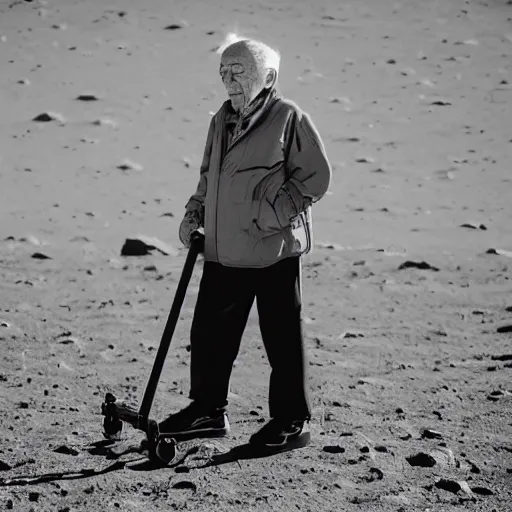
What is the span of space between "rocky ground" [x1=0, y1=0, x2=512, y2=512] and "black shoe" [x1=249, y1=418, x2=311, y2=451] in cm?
7

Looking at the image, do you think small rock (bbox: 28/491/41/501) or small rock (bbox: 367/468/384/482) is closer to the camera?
small rock (bbox: 28/491/41/501)

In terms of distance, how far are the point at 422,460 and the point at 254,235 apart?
1124mm

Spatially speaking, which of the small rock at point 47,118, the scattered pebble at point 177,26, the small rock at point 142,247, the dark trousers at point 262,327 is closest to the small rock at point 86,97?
the small rock at point 47,118

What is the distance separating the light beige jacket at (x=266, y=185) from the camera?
13.1ft

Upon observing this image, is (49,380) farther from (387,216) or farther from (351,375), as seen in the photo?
(387,216)

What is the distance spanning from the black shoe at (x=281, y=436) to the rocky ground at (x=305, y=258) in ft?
0.22

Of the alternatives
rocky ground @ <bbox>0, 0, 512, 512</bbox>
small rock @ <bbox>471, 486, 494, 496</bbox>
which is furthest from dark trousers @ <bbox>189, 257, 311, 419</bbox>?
small rock @ <bbox>471, 486, 494, 496</bbox>

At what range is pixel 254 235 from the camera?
4.06 metres

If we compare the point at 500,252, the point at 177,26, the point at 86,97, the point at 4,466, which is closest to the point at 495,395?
the point at 4,466

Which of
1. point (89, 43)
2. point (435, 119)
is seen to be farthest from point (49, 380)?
point (89, 43)

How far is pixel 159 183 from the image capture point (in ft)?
31.3

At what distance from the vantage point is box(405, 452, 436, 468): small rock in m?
4.11

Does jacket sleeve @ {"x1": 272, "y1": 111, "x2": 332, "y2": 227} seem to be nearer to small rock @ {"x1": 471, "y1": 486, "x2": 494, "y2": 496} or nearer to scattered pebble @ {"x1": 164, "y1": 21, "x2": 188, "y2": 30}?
small rock @ {"x1": 471, "y1": 486, "x2": 494, "y2": 496}

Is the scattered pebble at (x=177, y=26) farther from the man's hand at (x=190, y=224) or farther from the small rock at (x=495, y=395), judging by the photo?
the man's hand at (x=190, y=224)
